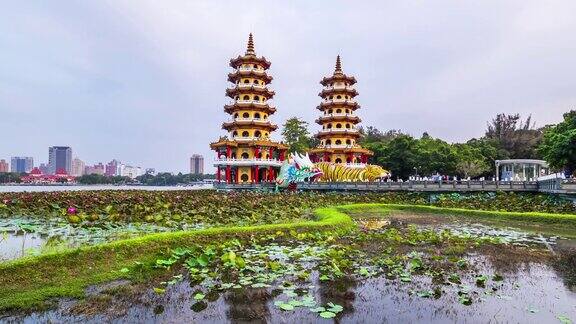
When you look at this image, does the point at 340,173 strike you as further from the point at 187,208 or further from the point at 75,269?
the point at 75,269

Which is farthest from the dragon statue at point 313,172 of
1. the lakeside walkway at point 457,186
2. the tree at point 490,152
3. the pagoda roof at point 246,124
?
the tree at point 490,152

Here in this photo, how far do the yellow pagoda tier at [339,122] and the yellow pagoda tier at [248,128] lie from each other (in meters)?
7.24

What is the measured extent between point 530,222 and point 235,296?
57.2ft

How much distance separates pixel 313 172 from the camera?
42062 millimetres

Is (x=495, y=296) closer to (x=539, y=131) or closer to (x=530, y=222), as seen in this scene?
(x=530, y=222)

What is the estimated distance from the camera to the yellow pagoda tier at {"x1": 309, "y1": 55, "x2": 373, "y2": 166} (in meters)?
54.2

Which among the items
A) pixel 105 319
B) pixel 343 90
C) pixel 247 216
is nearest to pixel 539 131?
pixel 343 90

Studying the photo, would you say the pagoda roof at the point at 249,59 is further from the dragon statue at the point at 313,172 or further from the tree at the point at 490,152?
the tree at the point at 490,152

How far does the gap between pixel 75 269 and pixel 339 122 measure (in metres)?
48.4

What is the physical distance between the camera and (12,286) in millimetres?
7312

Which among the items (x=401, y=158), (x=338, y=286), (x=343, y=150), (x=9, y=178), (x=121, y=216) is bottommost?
(x=338, y=286)

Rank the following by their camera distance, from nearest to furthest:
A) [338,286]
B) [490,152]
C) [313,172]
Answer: [338,286] < [313,172] < [490,152]

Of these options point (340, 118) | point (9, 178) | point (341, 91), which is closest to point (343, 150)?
point (340, 118)

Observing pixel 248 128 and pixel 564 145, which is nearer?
pixel 564 145
